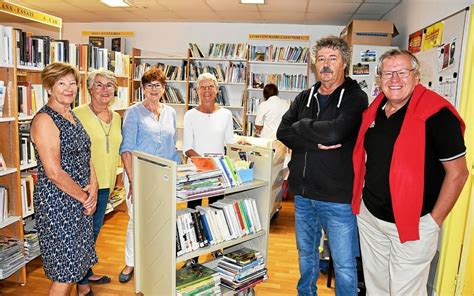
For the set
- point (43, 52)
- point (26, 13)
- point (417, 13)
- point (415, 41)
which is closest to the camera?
point (26, 13)

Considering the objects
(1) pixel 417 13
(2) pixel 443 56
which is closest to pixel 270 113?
(1) pixel 417 13

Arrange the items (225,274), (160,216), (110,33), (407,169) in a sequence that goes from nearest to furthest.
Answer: (407,169), (160,216), (225,274), (110,33)

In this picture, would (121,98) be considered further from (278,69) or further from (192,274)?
(192,274)

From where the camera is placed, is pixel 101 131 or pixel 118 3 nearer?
pixel 101 131

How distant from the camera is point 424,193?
64.9 inches

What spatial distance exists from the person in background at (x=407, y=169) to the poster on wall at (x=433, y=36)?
A: 60.2 inches

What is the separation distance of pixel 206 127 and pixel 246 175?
66cm

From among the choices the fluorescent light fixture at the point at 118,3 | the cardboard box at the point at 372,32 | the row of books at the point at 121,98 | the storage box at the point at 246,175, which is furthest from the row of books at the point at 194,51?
the storage box at the point at 246,175

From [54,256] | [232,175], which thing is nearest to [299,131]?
[232,175]

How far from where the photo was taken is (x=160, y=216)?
2.01 meters

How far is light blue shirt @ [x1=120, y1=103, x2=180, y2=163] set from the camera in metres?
2.54

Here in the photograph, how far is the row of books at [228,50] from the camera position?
5961 mm

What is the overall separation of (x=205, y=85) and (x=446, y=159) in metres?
1.81

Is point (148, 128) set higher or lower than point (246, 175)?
higher
